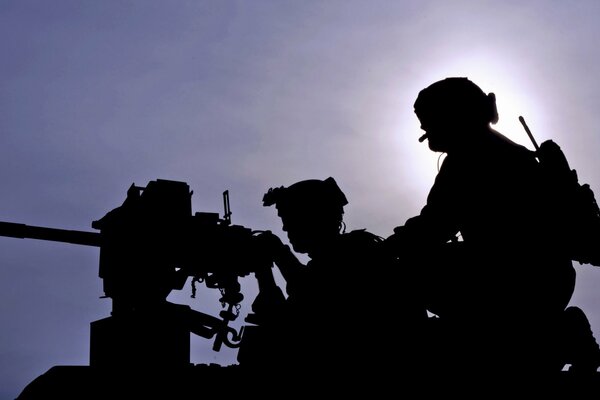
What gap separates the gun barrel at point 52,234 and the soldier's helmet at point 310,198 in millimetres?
7119

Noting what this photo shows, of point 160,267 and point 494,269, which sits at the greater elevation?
point 160,267

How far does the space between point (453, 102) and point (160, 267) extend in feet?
12.0

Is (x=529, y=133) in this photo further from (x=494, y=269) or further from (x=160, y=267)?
(x=160, y=267)

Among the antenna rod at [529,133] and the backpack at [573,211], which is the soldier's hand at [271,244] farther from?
the backpack at [573,211]

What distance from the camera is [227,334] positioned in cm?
836

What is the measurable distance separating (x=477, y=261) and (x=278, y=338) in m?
1.05

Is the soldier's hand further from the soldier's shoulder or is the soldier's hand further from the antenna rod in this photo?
the antenna rod

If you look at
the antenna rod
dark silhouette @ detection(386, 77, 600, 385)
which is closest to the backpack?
dark silhouette @ detection(386, 77, 600, 385)

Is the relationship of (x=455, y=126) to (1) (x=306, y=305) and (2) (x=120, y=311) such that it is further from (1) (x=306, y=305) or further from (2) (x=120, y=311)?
(2) (x=120, y=311)

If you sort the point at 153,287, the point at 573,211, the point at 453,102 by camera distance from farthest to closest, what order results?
the point at 153,287, the point at 453,102, the point at 573,211

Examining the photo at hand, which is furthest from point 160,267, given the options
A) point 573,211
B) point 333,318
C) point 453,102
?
point 573,211

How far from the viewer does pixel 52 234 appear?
11000 millimetres

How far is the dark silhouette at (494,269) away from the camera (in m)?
3.61

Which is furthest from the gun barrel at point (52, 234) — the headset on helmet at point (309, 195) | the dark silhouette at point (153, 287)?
the headset on helmet at point (309, 195)
